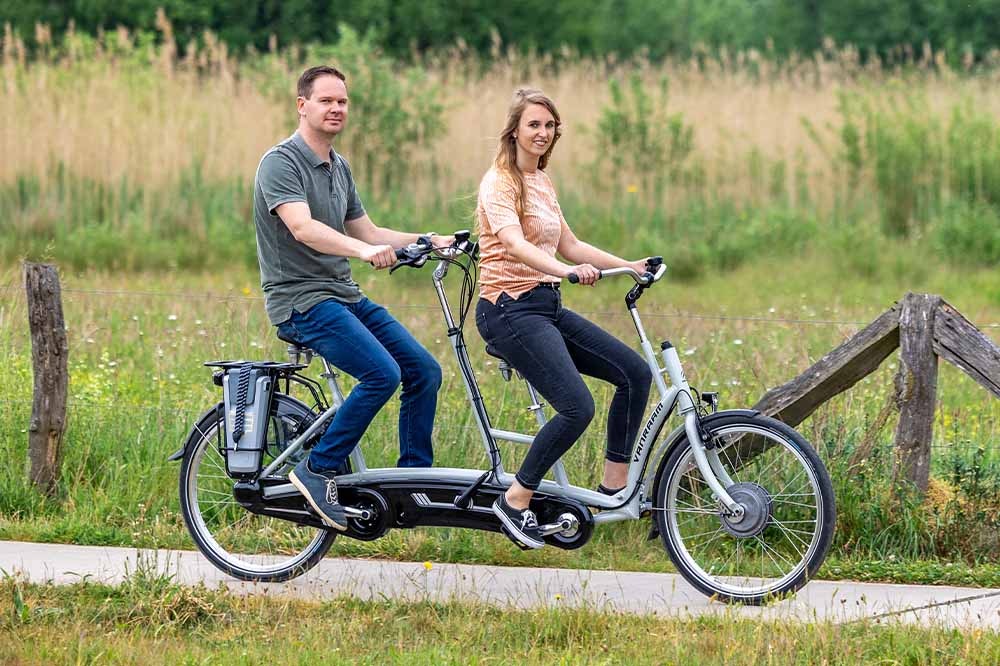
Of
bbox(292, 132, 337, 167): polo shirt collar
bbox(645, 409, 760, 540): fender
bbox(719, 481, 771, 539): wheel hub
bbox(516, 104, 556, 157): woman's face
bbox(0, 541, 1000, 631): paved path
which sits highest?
bbox(516, 104, 556, 157): woman's face

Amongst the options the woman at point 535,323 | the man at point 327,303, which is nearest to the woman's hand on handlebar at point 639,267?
the woman at point 535,323

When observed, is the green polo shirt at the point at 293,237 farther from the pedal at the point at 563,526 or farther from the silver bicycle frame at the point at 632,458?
the pedal at the point at 563,526

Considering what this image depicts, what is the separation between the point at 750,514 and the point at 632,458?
1.71ft

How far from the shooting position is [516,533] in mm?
6051

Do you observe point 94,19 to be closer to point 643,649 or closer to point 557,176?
point 557,176

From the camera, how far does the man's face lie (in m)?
6.15

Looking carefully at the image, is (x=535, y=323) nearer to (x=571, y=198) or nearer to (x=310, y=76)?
(x=310, y=76)

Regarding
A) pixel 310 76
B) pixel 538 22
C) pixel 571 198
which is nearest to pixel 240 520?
pixel 310 76

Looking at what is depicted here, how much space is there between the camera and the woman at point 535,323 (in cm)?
600

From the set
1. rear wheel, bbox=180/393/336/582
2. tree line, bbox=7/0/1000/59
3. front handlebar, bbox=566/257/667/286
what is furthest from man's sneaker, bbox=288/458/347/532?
tree line, bbox=7/0/1000/59

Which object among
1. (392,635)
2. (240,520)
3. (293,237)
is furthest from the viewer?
(240,520)

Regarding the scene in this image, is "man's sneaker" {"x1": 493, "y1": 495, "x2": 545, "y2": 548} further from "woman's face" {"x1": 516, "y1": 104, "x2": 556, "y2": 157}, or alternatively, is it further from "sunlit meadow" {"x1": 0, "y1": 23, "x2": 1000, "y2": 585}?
"sunlit meadow" {"x1": 0, "y1": 23, "x2": 1000, "y2": 585}

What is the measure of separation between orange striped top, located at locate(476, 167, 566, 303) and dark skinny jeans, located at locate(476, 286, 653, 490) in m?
0.04

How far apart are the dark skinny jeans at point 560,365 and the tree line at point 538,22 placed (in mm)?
20710
